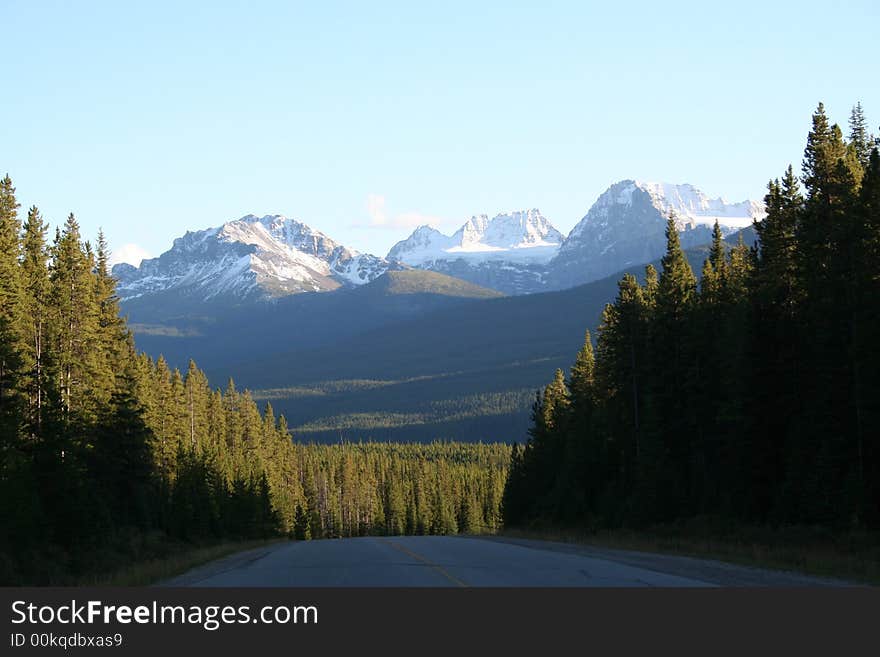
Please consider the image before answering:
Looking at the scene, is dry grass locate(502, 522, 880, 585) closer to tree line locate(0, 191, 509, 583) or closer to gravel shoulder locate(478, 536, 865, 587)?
gravel shoulder locate(478, 536, 865, 587)

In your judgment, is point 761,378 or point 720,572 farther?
point 761,378

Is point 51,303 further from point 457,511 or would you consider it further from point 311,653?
point 457,511

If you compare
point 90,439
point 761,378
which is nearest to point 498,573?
point 761,378

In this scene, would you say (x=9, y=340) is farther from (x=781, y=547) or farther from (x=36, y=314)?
(x=781, y=547)

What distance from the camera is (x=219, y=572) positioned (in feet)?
78.7

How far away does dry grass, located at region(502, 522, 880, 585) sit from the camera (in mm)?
22384

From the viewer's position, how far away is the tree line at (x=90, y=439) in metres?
32.3

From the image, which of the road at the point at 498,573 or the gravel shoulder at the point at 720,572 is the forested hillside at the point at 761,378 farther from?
the road at the point at 498,573

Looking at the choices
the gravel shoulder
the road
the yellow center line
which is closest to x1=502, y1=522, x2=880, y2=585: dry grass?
the gravel shoulder

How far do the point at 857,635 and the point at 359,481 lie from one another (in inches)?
5146

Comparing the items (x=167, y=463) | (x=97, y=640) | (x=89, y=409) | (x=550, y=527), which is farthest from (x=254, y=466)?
(x=97, y=640)

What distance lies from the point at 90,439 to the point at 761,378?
29.4 metres

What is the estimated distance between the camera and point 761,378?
1554 inches

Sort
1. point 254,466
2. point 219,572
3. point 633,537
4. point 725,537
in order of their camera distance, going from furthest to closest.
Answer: point 254,466 < point 633,537 < point 725,537 < point 219,572
